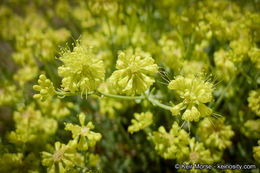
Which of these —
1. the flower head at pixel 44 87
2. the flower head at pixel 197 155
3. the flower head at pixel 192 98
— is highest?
the flower head at pixel 44 87

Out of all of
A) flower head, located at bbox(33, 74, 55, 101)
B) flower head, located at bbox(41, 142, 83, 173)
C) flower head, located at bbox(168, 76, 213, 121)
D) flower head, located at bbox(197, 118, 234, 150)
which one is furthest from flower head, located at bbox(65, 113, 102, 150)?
flower head, located at bbox(197, 118, 234, 150)

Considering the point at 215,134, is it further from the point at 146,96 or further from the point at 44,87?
the point at 44,87

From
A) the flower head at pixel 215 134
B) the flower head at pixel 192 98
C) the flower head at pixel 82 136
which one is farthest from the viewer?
the flower head at pixel 215 134

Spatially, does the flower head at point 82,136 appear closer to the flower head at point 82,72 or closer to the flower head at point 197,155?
the flower head at point 82,72

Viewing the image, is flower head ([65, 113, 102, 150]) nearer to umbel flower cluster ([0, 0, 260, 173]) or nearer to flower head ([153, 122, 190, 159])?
umbel flower cluster ([0, 0, 260, 173])

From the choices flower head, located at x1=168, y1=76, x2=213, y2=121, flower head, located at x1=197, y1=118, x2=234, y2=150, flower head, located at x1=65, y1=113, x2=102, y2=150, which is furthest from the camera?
flower head, located at x1=197, y1=118, x2=234, y2=150

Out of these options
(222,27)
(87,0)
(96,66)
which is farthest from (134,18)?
(96,66)

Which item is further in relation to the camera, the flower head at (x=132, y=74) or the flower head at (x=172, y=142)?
the flower head at (x=172, y=142)

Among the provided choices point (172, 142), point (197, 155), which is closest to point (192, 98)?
point (172, 142)

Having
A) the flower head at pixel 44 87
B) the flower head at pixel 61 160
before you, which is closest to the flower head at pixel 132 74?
the flower head at pixel 44 87
